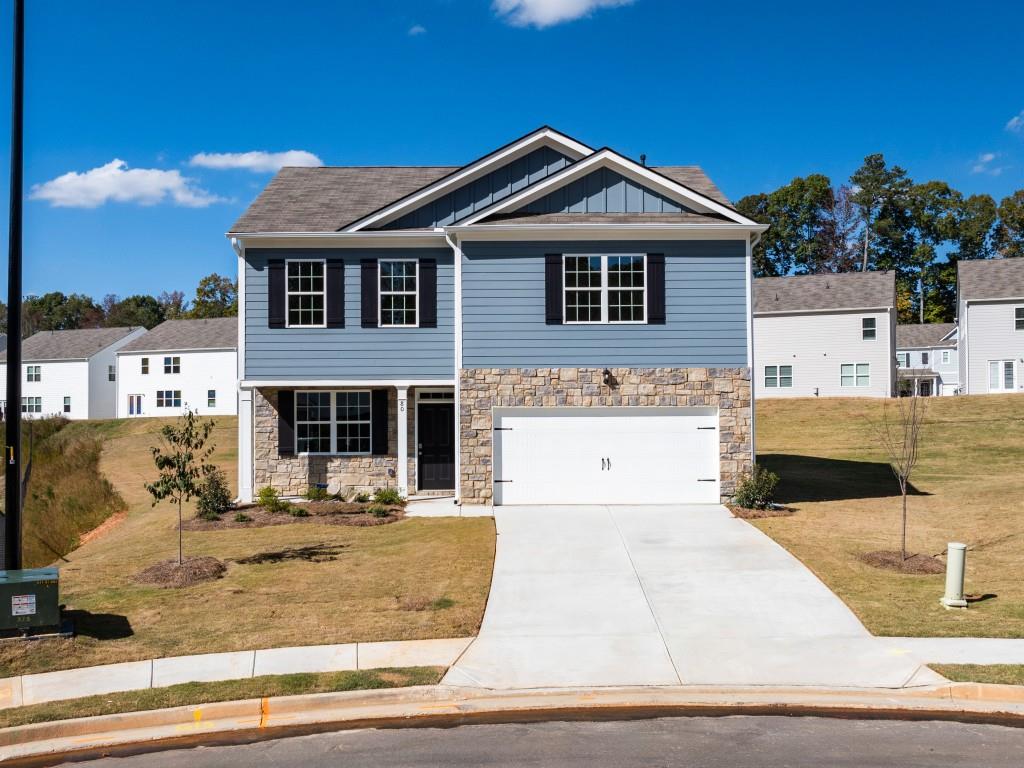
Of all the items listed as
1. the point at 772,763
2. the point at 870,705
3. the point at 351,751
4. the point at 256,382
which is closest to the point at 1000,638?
the point at 870,705

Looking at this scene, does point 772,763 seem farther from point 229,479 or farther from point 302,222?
point 229,479

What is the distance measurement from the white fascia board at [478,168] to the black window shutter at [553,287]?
9.87 feet

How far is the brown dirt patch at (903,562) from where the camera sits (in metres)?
13.0

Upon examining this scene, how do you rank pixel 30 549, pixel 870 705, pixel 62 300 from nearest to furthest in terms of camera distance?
pixel 870 705 → pixel 30 549 → pixel 62 300

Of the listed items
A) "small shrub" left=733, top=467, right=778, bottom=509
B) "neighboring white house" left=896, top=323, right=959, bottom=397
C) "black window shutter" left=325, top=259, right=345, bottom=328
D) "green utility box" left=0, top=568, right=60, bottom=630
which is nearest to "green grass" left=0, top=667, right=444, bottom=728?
"green utility box" left=0, top=568, right=60, bottom=630

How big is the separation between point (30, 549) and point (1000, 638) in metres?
18.7

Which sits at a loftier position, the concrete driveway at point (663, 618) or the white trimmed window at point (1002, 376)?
the white trimmed window at point (1002, 376)

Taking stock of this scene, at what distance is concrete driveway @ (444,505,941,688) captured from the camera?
29.3 feet

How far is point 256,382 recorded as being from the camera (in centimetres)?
1998

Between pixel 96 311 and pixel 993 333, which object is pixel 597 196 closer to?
pixel 993 333

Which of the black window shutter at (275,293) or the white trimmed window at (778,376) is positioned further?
the white trimmed window at (778,376)

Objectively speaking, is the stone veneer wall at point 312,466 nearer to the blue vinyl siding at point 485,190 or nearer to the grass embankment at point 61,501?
the blue vinyl siding at point 485,190

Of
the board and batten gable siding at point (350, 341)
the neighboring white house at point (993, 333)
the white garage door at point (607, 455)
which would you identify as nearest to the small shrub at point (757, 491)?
the white garage door at point (607, 455)

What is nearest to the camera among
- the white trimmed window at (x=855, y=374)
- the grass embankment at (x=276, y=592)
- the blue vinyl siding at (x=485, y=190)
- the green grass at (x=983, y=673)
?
the green grass at (x=983, y=673)
